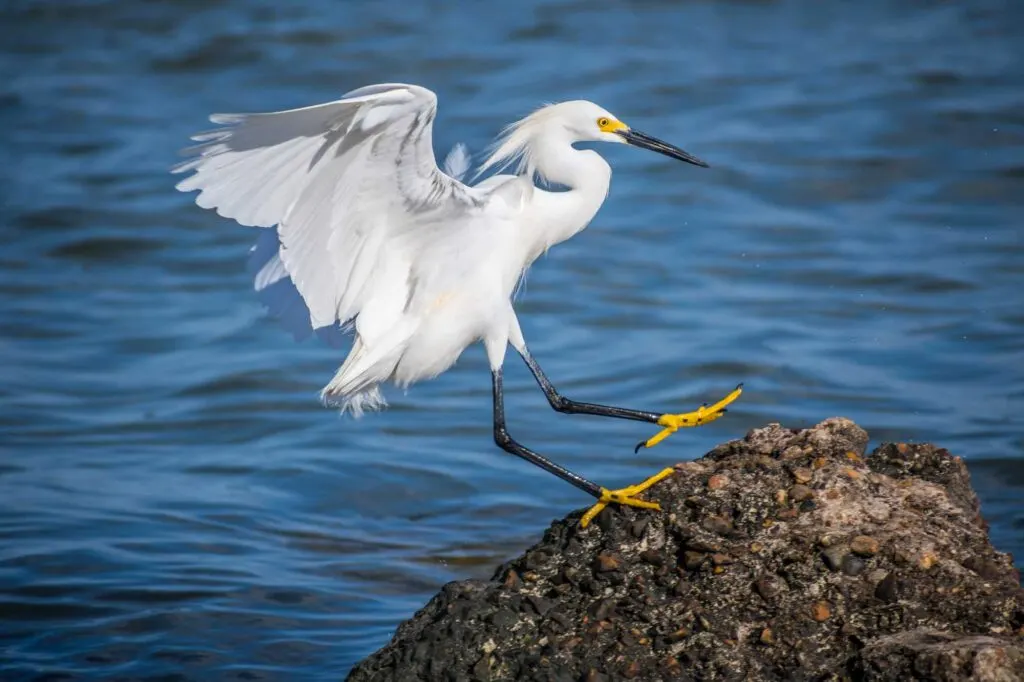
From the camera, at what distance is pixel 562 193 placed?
629 centimetres

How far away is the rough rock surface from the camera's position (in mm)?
4262

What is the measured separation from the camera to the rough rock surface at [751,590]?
4.26 metres

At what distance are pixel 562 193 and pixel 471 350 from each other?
491 cm

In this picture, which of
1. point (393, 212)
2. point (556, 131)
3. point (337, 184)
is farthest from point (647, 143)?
point (337, 184)

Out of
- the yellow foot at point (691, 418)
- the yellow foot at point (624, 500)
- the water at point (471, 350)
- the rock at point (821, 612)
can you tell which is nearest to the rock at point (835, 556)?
the rock at point (821, 612)

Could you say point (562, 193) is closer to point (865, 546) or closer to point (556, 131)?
point (556, 131)

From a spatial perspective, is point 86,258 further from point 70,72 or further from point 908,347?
point 908,347

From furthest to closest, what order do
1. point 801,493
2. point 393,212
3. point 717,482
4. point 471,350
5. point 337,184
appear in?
1. point 471,350
2. point 393,212
3. point 337,184
4. point 717,482
5. point 801,493

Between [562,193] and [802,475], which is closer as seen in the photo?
[802,475]

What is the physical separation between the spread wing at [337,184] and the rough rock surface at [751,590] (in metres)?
1.60

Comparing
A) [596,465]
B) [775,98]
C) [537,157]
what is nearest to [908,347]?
[596,465]

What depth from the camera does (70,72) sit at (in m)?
17.5

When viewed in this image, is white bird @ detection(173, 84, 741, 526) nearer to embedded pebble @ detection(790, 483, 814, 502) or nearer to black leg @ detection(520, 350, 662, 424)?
black leg @ detection(520, 350, 662, 424)

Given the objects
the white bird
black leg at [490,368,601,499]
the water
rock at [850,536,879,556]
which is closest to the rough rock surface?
rock at [850,536,879,556]
